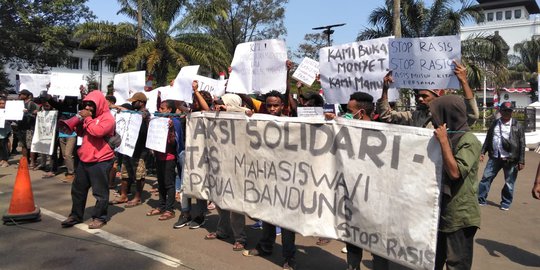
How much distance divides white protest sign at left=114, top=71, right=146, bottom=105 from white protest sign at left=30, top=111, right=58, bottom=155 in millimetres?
1783

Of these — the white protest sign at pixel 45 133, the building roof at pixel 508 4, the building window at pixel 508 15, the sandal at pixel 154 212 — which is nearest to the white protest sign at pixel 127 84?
the white protest sign at pixel 45 133

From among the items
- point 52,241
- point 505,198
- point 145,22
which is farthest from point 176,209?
point 145,22

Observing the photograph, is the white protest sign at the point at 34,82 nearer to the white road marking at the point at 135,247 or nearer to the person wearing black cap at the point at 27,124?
the person wearing black cap at the point at 27,124

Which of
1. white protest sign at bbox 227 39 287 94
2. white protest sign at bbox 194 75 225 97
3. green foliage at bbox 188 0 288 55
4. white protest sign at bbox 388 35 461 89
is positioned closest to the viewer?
white protest sign at bbox 388 35 461 89

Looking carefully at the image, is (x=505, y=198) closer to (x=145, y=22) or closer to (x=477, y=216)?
(x=477, y=216)

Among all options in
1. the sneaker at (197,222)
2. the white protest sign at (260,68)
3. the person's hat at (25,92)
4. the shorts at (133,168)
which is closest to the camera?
the white protest sign at (260,68)

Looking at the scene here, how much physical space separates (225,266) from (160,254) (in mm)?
781

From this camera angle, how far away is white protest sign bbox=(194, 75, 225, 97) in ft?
21.8

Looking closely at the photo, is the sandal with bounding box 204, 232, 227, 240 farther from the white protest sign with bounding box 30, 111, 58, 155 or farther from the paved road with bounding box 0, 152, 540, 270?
the white protest sign with bounding box 30, 111, 58, 155

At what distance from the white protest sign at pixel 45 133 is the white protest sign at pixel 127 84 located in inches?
70.2

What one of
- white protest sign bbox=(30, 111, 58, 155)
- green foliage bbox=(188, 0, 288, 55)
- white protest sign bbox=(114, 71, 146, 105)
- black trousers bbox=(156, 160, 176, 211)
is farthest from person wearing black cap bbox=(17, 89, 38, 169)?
green foliage bbox=(188, 0, 288, 55)

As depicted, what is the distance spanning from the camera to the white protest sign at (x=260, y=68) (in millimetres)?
5281

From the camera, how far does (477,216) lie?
330cm

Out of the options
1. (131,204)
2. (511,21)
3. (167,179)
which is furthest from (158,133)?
(511,21)
